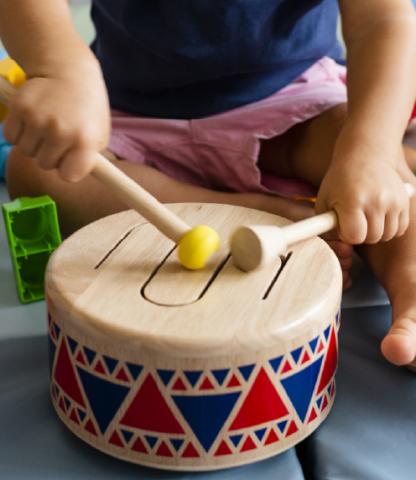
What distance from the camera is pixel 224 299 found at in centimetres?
53

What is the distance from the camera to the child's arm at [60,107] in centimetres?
54

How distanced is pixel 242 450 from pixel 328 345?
97mm

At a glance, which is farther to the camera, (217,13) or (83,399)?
(217,13)

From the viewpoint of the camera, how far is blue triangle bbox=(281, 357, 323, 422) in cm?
52

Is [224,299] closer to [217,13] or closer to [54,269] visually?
[54,269]

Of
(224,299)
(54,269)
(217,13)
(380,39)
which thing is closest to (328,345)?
(224,299)

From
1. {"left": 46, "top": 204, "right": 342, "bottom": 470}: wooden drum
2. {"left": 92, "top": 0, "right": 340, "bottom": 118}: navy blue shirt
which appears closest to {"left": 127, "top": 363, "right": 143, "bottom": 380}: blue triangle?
{"left": 46, "top": 204, "right": 342, "bottom": 470}: wooden drum

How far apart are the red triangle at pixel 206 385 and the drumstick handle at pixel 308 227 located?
13 centimetres

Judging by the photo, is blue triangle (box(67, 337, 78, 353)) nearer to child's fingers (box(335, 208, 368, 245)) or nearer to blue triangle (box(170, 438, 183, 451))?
blue triangle (box(170, 438, 183, 451))

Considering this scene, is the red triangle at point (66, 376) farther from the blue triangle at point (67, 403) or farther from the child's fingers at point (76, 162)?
the child's fingers at point (76, 162)

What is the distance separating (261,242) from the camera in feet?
1.77

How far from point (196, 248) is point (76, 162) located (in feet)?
0.35

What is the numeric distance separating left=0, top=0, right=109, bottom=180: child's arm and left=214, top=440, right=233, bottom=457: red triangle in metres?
0.21

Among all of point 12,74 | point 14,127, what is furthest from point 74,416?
point 12,74
